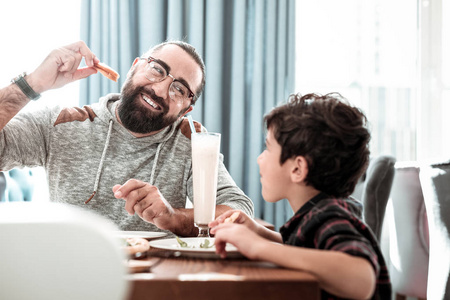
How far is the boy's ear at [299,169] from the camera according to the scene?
1.06 metres

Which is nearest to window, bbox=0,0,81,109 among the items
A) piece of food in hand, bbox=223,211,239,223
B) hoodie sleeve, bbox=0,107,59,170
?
hoodie sleeve, bbox=0,107,59,170

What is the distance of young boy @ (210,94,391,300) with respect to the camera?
0.76m

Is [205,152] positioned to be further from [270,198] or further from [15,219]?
[15,219]

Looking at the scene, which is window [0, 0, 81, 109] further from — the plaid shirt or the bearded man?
the plaid shirt

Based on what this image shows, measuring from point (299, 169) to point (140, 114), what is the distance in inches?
36.9

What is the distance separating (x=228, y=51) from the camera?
3.38m

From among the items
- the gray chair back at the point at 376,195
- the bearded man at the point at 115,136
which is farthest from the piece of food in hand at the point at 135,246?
the gray chair back at the point at 376,195

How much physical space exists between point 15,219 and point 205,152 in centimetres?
82

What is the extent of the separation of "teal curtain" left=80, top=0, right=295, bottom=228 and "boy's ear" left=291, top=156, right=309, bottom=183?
2203mm

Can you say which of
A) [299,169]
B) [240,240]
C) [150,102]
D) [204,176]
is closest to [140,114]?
[150,102]

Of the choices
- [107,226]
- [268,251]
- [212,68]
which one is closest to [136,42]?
[212,68]

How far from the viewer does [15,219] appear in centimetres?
42

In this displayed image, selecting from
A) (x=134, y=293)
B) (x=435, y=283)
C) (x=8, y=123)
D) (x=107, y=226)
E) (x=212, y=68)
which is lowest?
(x=435, y=283)

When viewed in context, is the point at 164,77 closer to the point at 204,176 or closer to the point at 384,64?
the point at 204,176
